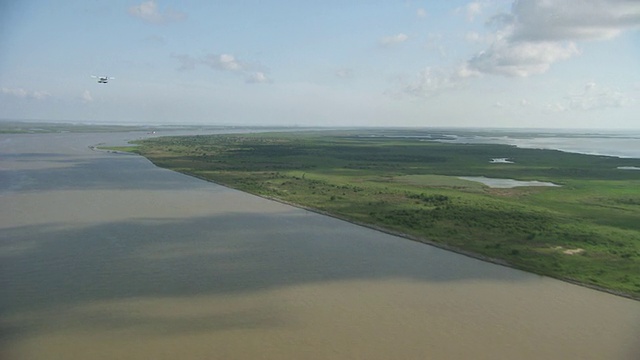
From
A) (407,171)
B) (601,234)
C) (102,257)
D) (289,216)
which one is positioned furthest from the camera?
(407,171)

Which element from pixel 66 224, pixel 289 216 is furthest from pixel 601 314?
pixel 66 224

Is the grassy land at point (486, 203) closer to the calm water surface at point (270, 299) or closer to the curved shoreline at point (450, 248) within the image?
the curved shoreline at point (450, 248)

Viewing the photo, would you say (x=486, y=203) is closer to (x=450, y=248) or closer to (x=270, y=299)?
(x=450, y=248)

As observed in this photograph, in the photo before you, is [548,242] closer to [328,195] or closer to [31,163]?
[328,195]

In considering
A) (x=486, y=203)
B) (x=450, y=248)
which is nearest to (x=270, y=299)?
(x=450, y=248)

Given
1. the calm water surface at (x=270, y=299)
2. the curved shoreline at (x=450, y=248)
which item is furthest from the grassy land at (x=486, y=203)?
the calm water surface at (x=270, y=299)

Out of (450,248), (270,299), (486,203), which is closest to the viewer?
(270,299)
